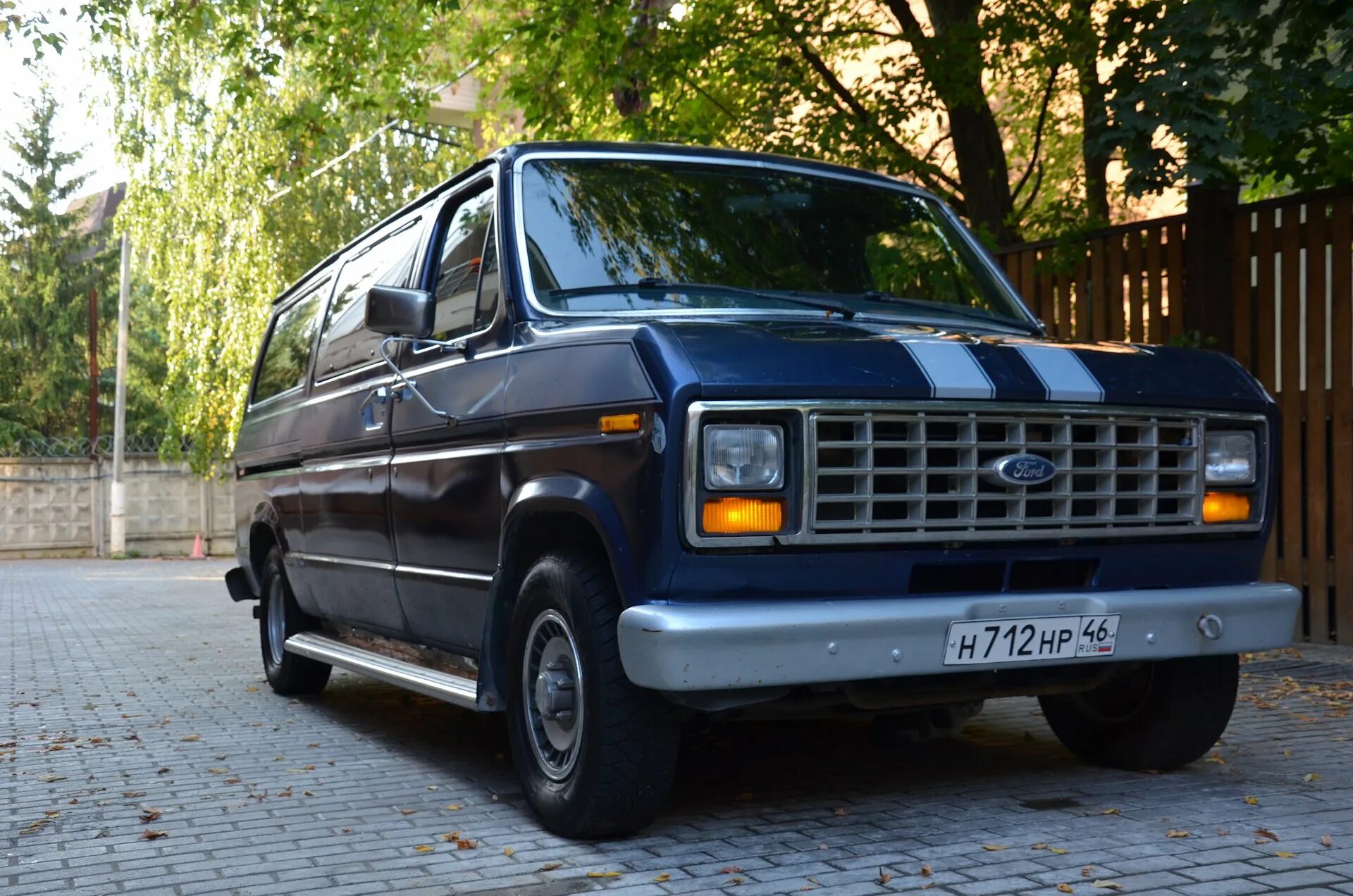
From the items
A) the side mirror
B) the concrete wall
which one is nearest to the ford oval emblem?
the side mirror

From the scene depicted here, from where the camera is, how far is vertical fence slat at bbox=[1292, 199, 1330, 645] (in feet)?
28.9

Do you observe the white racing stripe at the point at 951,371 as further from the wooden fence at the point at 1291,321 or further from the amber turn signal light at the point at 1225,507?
the wooden fence at the point at 1291,321

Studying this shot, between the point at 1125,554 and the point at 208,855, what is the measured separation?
117 inches

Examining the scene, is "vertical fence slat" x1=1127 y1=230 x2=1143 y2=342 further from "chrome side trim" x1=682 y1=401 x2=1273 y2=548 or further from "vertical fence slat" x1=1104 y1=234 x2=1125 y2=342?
"chrome side trim" x1=682 y1=401 x2=1273 y2=548

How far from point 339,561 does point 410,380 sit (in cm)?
131

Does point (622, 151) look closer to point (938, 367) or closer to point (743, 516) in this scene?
point (938, 367)

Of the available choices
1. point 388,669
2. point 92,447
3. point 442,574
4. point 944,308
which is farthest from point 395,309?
point 92,447

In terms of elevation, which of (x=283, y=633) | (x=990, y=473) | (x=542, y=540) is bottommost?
(x=283, y=633)

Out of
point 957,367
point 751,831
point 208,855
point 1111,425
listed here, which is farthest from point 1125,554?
point 208,855

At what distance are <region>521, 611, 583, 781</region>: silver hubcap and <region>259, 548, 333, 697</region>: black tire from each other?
3.35 m

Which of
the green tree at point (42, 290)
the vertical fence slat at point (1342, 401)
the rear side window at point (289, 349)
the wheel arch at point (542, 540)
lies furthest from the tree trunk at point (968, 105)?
the green tree at point (42, 290)

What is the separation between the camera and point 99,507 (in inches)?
1214

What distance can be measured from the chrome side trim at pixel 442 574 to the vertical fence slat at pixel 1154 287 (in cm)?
568

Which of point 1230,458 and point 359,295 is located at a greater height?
point 359,295
